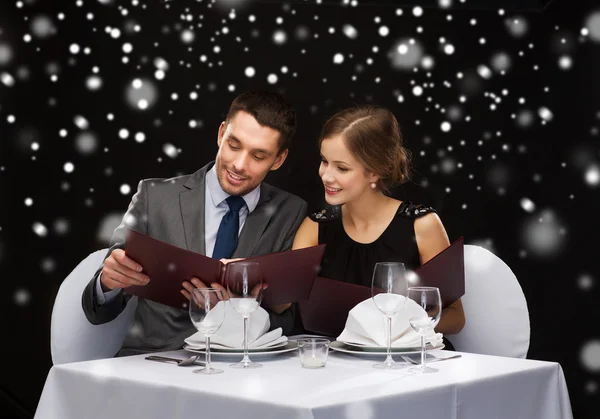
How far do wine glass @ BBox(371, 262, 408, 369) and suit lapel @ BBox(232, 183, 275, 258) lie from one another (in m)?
0.86

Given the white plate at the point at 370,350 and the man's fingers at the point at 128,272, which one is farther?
the man's fingers at the point at 128,272

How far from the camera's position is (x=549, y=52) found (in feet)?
10.5

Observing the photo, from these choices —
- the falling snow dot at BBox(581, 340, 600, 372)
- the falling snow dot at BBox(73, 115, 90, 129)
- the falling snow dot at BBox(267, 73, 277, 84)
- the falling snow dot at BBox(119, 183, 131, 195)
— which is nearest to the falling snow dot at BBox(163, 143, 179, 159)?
the falling snow dot at BBox(119, 183, 131, 195)

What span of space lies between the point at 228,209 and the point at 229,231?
0.09 metres

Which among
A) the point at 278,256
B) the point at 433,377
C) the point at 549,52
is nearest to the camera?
→ the point at 433,377

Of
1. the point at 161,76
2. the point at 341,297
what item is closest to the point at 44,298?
the point at 161,76

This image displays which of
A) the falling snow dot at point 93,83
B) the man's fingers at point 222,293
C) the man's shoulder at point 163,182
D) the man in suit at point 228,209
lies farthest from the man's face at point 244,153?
the falling snow dot at point 93,83

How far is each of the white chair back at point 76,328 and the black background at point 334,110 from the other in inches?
45.9

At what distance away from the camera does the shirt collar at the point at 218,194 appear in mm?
2434

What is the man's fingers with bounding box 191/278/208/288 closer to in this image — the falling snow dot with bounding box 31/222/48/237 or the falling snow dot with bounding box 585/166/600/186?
the falling snow dot with bounding box 31/222/48/237

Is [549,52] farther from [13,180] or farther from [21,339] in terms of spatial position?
[21,339]

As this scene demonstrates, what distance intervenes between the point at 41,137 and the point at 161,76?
2.04 ft

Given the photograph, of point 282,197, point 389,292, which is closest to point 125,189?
point 282,197

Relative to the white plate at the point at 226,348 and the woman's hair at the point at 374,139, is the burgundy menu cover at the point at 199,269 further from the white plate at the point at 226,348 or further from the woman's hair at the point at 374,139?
the woman's hair at the point at 374,139
